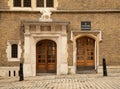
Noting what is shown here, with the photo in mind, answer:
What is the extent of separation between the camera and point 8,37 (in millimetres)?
18500

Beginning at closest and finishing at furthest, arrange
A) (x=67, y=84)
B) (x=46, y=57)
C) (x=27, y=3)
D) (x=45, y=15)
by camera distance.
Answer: (x=67, y=84) < (x=45, y=15) < (x=27, y=3) < (x=46, y=57)

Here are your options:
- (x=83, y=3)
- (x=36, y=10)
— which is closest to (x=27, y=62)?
(x=36, y=10)

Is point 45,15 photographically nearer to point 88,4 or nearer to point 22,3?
point 22,3

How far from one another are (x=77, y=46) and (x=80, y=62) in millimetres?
1022

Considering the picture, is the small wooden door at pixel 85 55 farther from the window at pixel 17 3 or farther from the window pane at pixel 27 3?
the window at pixel 17 3

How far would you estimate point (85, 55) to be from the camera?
19.1m

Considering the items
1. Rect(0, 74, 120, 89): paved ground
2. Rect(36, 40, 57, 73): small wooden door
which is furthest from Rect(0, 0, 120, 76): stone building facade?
Rect(0, 74, 120, 89): paved ground

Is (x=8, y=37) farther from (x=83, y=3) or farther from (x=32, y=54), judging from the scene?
(x=83, y=3)

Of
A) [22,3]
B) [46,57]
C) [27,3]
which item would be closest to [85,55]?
[46,57]

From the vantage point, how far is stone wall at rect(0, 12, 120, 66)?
Answer: 60.6 feet

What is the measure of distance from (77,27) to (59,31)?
3.75ft

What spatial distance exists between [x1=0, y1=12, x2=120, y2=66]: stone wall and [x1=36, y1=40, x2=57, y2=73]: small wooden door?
1.10 meters

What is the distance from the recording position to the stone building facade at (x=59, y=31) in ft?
60.5

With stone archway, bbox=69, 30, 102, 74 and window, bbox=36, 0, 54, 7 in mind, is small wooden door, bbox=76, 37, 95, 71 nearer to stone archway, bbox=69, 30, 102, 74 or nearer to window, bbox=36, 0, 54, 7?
stone archway, bbox=69, 30, 102, 74
